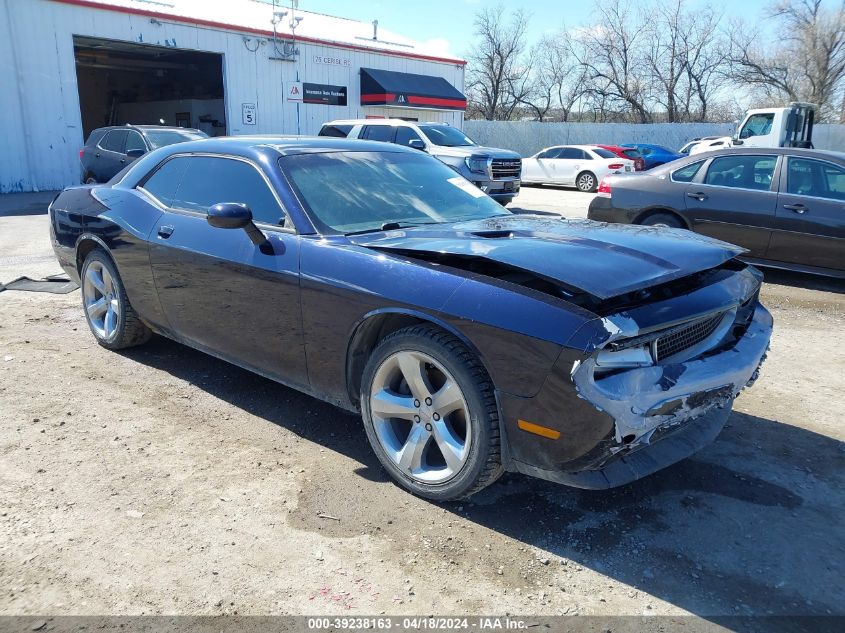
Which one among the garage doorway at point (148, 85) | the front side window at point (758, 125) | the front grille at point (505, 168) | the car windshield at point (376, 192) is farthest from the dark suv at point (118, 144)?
the front side window at point (758, 125)

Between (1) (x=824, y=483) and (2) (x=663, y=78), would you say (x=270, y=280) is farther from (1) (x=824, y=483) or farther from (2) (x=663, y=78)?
(2) (x=663, y=78)

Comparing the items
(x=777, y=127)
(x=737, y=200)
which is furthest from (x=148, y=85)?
(x=737, y=200)

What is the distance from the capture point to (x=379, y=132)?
1571cm

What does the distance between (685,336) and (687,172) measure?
5860mm

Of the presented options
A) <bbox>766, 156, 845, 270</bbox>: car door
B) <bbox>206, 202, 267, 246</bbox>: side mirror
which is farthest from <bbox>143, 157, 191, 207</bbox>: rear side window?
<bbox>766, 156, 845, 270</bbox>: car door

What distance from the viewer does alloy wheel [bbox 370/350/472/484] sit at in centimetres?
294

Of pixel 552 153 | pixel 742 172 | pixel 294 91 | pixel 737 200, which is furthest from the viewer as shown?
pixel 294 91

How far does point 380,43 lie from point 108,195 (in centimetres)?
2528

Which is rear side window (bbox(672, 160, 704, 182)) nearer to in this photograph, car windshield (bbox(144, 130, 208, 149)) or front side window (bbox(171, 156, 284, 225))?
front side window (bbox(171, 156, 284, 225))

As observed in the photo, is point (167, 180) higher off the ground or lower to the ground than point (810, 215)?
higher

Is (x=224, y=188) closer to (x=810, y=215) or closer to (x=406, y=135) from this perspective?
(x=810, y=215)

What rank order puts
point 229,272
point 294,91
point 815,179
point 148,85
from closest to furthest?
point 229,272, point 815,179, point 294,91, point 148,85

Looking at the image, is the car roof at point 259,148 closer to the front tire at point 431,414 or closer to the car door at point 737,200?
the front tire at point 431,414

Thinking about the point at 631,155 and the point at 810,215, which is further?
the point at 631,155
